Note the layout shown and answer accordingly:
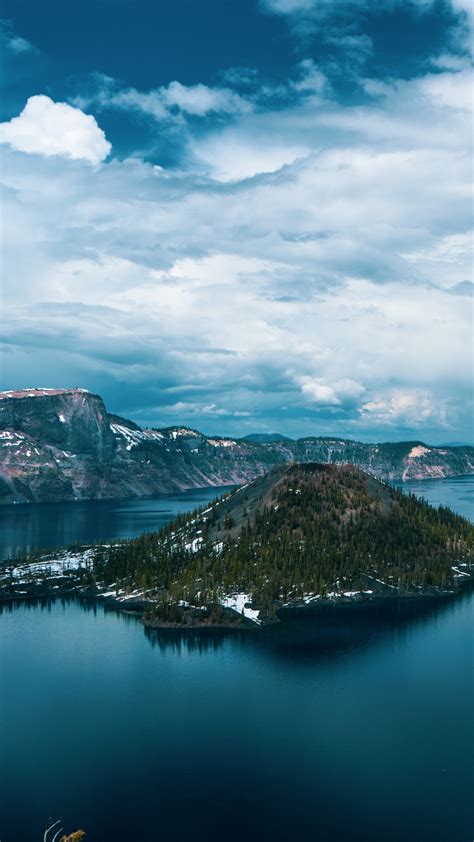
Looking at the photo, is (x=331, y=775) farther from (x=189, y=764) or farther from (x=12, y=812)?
(x=12, y=812)

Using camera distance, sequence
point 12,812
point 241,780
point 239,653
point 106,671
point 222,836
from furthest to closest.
A: 1. point 239,653
2. point 106,671
3. point 241,780
4. point 12,812
5. point 222,836

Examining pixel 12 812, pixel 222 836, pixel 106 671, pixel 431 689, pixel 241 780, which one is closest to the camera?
pixel 222 836

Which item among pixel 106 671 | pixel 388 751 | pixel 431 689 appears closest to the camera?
pixel 388 751

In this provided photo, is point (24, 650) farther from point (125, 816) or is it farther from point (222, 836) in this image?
point (222, 836)

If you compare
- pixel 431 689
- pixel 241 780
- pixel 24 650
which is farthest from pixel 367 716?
pixel 24 650

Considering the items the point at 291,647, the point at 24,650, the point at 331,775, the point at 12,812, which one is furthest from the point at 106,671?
the point at 331,775

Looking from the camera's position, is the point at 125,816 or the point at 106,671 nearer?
the point at 125,816
